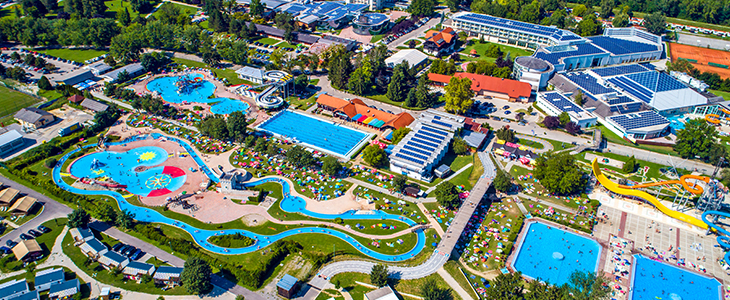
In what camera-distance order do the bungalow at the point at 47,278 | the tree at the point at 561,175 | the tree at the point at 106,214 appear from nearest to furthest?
the bungalow at the point at 47,278 → the tree at the point at 106,214 → the tree at the point at 561,175

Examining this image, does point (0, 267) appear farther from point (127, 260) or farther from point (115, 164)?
point (115, 164)

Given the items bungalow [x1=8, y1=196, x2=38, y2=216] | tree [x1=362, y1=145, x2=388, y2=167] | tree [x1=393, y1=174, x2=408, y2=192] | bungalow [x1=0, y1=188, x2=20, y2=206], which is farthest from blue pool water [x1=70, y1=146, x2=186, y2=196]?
tree [x1=393, y1=174, x2=408, y2=192]

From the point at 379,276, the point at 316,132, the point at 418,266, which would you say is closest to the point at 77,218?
the point at 316,132

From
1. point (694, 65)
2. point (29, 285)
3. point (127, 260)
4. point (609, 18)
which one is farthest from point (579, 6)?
point (29, 285)

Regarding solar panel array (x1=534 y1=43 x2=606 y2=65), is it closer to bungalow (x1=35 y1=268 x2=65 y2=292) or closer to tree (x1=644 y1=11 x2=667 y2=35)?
tree (x1=644 y1=11 x2=667 y2=35)

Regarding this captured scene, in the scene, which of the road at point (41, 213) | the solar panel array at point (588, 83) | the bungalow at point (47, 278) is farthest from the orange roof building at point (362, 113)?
the bungalow at point (47, 278)

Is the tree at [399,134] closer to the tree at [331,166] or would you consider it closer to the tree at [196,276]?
the tree at [331,166]
